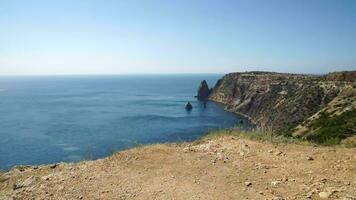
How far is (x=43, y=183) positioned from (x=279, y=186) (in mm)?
7450

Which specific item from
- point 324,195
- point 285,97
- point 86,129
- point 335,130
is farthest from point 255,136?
point 285,97

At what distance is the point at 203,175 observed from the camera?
10719 millimetres

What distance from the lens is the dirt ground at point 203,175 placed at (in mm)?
9352

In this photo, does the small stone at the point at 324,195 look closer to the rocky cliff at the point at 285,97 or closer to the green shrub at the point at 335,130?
the green shrub at the point at 335,130

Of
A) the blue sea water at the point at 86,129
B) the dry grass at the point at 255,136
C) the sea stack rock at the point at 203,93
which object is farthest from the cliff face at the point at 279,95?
the dry grass at the point at 255,136

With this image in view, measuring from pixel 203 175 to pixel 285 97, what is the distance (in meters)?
121

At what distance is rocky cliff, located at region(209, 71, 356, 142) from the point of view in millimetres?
84225

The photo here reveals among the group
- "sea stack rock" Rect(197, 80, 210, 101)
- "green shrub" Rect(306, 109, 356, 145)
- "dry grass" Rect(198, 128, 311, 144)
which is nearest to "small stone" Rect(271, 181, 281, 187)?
"dry grass" Rect(198, 128, 311, 144)

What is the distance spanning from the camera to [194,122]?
118 metres

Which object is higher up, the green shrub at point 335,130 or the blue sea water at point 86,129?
the green shrub at point 335,130

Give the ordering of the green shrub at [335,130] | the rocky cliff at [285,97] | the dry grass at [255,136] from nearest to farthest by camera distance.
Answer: the dry grass at [255,136], the green shrub at [335,130], the rocky cliff at [285,97]

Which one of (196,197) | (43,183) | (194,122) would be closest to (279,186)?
(196,197)

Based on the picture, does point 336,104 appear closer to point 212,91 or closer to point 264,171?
point 264,171

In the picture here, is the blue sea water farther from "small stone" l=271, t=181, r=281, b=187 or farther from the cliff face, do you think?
A: "small stone" l=271, t=181, r=281, b=187
